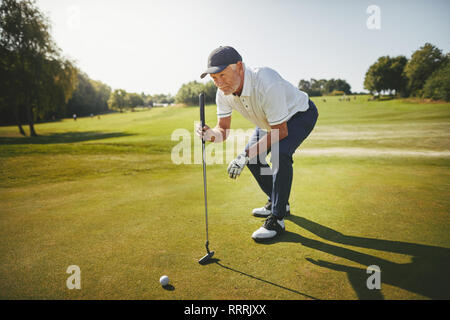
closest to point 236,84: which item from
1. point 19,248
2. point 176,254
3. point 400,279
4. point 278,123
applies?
point 278,123

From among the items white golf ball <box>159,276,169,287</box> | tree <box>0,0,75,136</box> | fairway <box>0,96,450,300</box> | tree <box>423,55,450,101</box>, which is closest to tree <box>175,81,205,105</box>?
tree <box>0,0,75,136</box>

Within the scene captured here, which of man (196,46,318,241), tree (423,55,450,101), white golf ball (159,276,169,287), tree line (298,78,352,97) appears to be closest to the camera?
white golf ball (159,276,169,287)

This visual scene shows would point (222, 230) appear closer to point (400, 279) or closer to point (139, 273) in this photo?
point (139, 273)

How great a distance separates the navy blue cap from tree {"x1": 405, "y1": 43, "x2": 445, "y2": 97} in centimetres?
5475

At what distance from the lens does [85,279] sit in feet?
6.84

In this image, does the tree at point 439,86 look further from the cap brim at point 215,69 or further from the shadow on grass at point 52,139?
the cap brim at point 215,69

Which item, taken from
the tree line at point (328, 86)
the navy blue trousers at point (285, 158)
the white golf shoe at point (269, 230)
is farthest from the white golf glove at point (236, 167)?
the tree line at point (328, 86)

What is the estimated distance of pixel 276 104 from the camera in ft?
9.62

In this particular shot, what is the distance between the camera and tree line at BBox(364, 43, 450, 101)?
36531 mm

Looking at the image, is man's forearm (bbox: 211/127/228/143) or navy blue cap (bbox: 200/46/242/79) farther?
man's forearm (bbox: 211/127/228/143)

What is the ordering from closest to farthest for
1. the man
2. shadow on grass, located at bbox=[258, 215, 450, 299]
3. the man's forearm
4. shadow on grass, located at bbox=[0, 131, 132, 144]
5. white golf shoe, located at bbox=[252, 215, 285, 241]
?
shadow on grass, located at bbox=[258, 215, 450, 299], white golf shoe, located at bbox=[252, 215, 285, 241], the man, the man's forearm, shadow on grass, located at bbox=[0, 131, 132, 144]

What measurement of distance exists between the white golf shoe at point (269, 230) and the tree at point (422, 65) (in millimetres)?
54700

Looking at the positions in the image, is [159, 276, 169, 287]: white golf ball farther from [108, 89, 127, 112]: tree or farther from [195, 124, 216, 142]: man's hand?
[108, 89, 127, 112]: tree
